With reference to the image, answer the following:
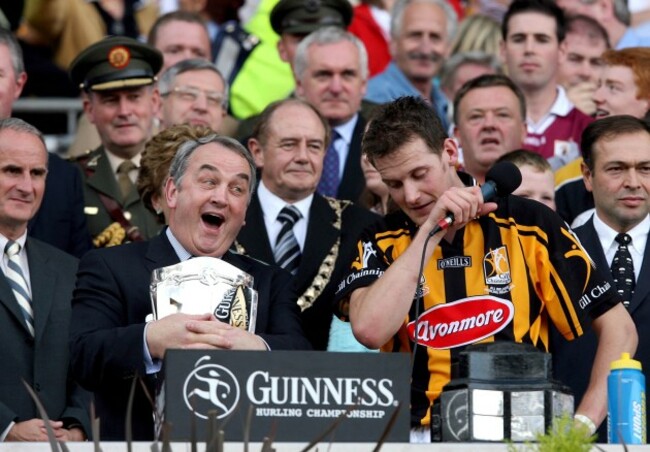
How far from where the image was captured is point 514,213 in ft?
19.9

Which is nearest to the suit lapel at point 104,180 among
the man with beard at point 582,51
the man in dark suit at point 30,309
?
the man in dark suit at point 30,309

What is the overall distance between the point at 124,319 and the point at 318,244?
184 cm

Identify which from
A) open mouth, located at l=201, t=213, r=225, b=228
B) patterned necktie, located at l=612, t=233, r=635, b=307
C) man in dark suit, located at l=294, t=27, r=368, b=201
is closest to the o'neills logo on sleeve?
open mouth, located at l=201, t=213, r=225, b=228

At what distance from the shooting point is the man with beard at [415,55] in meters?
10.4

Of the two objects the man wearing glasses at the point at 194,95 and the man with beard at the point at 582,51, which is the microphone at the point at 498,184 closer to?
the man wearing glasses at the point at 194,95

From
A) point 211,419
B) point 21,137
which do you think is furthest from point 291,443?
point 21,137

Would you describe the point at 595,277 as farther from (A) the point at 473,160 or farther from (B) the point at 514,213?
(A) the point at 473,160

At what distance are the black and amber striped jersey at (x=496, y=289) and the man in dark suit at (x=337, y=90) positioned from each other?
2815mm

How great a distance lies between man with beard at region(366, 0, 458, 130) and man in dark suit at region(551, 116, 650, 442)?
2755 millimetres

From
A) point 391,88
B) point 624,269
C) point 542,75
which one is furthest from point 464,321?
point 391,88

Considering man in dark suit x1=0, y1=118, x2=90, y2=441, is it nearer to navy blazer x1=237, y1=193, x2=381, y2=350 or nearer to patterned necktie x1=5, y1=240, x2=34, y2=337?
patterned necktie x1=5, y1=240, x2=34, y2=337

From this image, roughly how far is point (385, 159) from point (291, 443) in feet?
5.43

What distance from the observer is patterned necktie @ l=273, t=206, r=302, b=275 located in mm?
7652

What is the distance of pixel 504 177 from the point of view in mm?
5699
